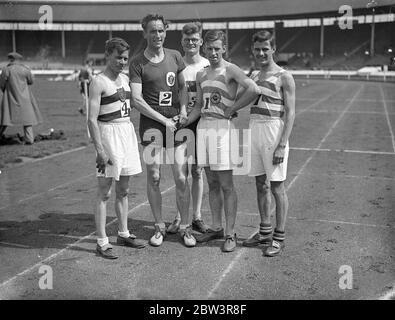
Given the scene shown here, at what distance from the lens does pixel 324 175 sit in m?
8.19

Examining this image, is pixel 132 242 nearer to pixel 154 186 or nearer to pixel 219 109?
pixel 154 186

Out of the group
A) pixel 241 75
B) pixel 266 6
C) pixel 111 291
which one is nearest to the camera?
pixel 111 291

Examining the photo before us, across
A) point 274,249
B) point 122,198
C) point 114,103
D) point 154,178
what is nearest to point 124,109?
point 114,103

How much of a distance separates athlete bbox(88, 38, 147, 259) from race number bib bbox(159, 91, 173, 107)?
35 centimetres

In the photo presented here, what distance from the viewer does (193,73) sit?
17.1ft

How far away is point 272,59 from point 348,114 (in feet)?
45.0

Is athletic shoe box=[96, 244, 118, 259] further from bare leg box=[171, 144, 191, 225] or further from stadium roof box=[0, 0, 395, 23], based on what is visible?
stadium roof box=[0, 0, 395, 23]

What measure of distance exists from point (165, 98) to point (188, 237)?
4.90 feet

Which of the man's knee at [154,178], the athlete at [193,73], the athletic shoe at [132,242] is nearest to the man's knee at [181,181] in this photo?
the man's knee at [154,178]

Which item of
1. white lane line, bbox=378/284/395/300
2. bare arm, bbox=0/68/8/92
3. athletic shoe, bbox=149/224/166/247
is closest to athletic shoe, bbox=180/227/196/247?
athletic shoe, bbox=149/224/166/247

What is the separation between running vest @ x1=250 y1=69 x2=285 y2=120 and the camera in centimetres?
464

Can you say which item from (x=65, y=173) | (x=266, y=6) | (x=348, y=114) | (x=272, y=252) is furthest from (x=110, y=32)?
(x=272, y=252)

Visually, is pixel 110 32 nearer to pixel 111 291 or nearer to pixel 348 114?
pixel 348 114
